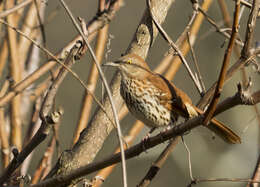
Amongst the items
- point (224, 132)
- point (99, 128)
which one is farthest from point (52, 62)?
point (224, 132)

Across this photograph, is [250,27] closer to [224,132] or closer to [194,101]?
[224,132]

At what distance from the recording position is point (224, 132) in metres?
3.08

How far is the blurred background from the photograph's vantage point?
8.13 meters

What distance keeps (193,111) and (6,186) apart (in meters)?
1.25

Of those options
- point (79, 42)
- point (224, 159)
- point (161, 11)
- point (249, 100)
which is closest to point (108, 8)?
point (161, 11)

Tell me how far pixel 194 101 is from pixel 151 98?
5332mm

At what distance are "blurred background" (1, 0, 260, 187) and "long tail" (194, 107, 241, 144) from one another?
4.40m

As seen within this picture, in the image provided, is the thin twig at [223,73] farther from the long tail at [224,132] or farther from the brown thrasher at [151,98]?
the brown thrasher at [151,98]

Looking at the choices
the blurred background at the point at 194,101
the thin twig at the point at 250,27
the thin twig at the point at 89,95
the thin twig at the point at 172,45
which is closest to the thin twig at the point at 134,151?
the thin twig at the point at 250,27

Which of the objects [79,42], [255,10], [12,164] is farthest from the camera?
[79,42]

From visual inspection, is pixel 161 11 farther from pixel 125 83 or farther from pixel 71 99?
pixel 71 99

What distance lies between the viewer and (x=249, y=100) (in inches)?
72.4

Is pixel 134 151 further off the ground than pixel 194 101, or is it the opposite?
pixel 134 151

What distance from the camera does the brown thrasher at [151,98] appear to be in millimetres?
3330
